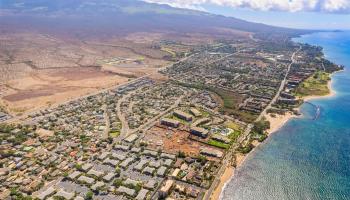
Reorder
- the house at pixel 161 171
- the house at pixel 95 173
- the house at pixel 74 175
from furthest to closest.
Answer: the house at pixel 161 171 → the house at pixel 95 173 → the house at pixel 74 175

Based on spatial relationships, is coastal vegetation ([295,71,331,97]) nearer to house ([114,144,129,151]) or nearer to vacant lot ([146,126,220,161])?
vacant lot ([146,126,220,161])

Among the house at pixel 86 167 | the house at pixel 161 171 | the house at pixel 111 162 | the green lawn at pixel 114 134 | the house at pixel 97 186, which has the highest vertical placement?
the green lawn at pixel 114 134

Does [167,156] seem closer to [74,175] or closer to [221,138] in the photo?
[221,138]

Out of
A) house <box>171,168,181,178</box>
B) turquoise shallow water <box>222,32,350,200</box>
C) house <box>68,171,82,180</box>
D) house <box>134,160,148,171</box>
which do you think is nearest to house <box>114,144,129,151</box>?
house <box>134,160,148,171</box>

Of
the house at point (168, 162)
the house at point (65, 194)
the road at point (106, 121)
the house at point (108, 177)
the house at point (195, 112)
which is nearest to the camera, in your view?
the house at point (65, 194)

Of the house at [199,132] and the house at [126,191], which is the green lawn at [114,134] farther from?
the house at [126,191]

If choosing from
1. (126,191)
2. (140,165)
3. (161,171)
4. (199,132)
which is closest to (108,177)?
(126,191)

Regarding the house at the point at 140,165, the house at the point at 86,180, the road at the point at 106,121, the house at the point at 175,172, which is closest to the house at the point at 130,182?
the house at the point at 140,165

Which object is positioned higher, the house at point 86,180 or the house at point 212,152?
the house at point 212,152

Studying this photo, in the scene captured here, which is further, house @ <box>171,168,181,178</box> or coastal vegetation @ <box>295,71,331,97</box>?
coastal vegetation @ <box>295,71,331,97</box>
